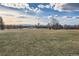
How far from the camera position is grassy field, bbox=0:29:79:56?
2.23 metres

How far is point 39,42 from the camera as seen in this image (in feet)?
7.35

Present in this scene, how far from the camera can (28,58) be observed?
7.34 feet

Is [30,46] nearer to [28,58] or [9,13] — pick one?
[28,58]

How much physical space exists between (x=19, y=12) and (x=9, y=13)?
76 millimetres

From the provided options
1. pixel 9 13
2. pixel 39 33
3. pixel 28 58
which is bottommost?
pixel 28 58

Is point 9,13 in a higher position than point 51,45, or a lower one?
higher

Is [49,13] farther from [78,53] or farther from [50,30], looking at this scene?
[78,53]

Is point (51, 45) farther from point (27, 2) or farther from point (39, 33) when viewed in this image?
point (27, 2)

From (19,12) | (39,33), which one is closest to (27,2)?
(19,12)

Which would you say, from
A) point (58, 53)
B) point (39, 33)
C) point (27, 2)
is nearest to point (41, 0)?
point (27, 2)

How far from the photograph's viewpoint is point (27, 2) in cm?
223

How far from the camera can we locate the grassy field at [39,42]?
7.32 feet

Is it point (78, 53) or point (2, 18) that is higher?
point (2, 18)

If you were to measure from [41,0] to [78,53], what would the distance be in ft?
1.61
